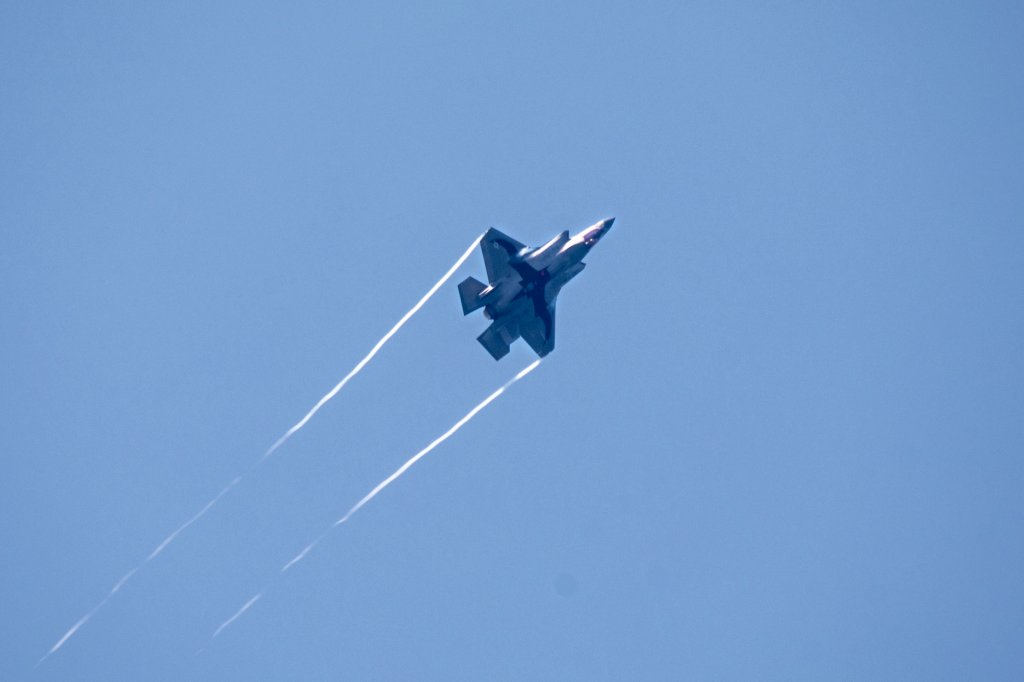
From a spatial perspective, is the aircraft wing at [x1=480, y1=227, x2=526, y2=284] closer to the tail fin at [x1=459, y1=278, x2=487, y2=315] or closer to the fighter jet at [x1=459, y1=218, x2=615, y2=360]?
the fighter jet at [x1=459, y1=218, x2=615, y2=360]

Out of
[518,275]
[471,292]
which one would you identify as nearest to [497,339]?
[471,292]

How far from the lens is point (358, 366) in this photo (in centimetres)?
3397

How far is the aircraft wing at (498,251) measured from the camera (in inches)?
1297

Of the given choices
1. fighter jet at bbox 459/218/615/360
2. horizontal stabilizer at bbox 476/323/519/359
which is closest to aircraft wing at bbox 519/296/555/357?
fighter jet at bbox 459/218/615/360

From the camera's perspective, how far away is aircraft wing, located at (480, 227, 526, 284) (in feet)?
108

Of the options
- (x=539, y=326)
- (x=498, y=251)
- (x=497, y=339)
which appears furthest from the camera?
(x=539, y=326)

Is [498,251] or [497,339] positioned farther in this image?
[497,339]

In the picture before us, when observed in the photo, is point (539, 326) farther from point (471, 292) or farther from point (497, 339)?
point (471, 292)

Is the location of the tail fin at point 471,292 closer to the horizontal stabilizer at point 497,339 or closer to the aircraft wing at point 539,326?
the horizontal stabilizer at point 497,339

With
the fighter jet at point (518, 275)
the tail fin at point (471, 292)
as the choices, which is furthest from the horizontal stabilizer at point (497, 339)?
the tail fin at point (471, 292)

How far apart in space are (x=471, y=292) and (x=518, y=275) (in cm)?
216

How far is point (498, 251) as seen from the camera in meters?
33.1

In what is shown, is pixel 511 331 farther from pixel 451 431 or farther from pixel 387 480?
pixel 387 480

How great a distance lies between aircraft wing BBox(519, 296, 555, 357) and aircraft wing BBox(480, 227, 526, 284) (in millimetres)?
2331
